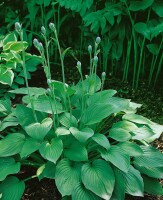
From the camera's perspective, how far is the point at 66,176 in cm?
255

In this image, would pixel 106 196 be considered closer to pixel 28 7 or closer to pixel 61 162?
pixel 61 162

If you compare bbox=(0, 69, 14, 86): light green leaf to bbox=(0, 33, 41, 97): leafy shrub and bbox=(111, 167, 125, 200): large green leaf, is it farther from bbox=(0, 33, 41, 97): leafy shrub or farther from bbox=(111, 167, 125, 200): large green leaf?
bbox=(111, 167, 125, 200): large green leaf

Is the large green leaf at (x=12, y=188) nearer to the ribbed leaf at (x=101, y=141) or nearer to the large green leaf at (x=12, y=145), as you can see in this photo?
the large green leaf at (x=12, y=145)

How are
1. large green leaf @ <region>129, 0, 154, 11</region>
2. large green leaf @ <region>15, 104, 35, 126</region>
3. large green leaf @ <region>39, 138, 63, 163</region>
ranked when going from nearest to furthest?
large green leaf @ <region>39, 138, 63, 163</region>, large green leaf @ <region>15, 104, 35, 126</region>, large green leaf @ <region>129, 0, 154, 11</region>

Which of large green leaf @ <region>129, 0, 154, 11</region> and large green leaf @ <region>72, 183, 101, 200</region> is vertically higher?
large green leaf @ <region>129, 0, 154, 11</region>

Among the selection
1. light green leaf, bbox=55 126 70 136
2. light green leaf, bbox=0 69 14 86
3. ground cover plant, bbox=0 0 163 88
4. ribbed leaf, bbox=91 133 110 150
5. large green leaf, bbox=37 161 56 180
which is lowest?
large green leaf, bbox=37 161 56 180

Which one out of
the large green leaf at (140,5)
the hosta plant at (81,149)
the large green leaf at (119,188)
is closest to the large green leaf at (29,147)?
the hosta plant at (81,149)

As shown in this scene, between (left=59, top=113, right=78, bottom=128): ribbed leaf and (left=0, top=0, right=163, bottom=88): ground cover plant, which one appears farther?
(left=0, top=0, right=163, bottom=88): ground cover plant

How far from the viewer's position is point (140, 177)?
2.66 metres

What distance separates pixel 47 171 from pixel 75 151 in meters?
0.25

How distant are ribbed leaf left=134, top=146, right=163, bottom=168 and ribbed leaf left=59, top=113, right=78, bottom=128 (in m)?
0.54

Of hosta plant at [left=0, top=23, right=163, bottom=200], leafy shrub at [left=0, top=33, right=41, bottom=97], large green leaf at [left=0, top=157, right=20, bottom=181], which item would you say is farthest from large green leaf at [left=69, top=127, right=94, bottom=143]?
leafy shrub at [left=0, top=33, right=41, bottom=97]

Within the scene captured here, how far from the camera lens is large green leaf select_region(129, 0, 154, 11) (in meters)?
3.58

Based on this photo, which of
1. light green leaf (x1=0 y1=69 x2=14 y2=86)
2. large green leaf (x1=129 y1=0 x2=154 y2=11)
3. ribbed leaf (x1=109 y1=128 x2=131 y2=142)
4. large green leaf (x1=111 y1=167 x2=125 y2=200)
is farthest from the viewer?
large green leaf (x1=129 y1=0 x2=154 y2=11)
